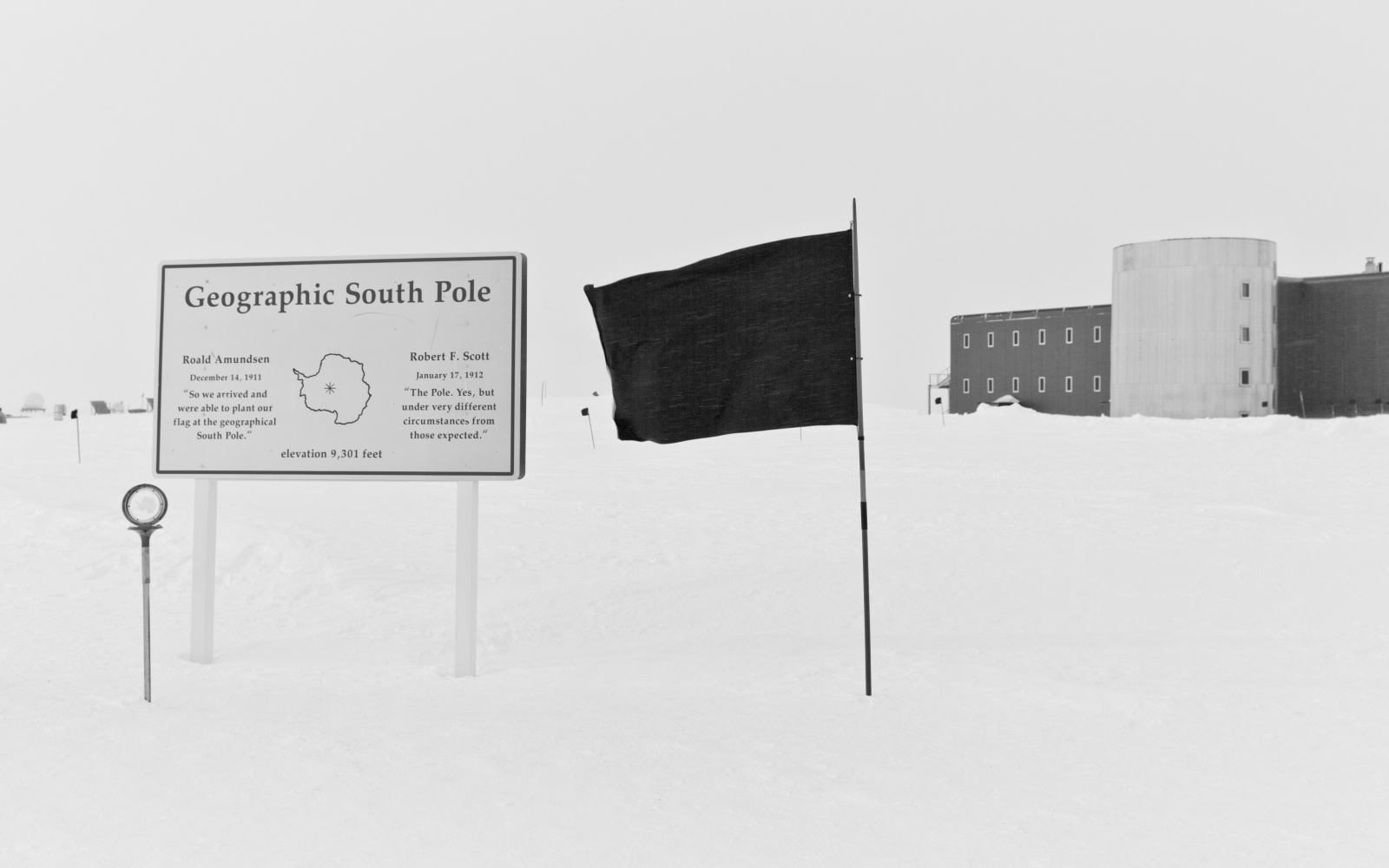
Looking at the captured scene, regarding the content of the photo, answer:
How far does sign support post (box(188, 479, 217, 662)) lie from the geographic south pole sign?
15 mm

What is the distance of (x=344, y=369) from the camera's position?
25.7 ft

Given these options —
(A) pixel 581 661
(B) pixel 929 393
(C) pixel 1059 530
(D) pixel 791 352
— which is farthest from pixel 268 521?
(B) pixel 929 393

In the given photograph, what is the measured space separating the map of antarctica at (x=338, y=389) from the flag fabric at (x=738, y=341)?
182 centimetres

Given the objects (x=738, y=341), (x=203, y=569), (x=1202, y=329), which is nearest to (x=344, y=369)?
(x=203, y=569)

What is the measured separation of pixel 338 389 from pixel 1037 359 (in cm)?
4718

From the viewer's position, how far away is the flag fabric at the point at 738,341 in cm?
696

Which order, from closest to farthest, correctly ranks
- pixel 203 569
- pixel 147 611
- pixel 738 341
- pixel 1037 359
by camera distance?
pixel 147 611, pixel 738 341, pixel 203 569, pixel 1037 359

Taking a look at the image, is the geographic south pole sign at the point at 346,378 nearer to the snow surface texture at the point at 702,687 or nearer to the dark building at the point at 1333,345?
the snow surface texture at the point at 702,687

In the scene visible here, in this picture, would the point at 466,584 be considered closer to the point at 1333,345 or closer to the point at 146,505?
the point at 146,505

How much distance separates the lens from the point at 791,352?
702cm

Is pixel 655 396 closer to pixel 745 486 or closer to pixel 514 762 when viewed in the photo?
pixel 514 762

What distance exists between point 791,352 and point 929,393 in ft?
178


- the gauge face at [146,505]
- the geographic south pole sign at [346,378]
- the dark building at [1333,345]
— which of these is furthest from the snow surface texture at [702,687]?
the dark building at [1333,345]

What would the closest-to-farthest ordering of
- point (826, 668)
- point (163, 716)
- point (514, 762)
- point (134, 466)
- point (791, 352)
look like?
point (514, 762)
point (163, 716)
point (791, 352)
point (826, 668)
point (134, 466)
